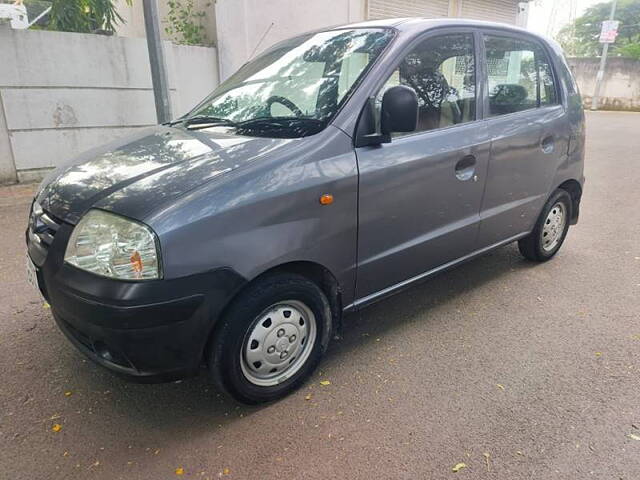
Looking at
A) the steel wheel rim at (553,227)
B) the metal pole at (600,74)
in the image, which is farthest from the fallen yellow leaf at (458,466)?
the metal pole at (600,74)

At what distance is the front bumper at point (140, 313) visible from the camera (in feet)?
6.25

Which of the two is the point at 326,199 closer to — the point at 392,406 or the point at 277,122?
the point at 277,122

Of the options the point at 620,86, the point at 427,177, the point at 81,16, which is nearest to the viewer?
the point at 427,177

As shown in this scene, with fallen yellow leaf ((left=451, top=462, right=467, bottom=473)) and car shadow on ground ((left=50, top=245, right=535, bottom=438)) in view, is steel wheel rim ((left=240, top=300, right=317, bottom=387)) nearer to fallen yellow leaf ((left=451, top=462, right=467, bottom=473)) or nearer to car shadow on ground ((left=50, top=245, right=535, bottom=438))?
car shadow on ground ((left=50, top=245, right=535, bottom=438))

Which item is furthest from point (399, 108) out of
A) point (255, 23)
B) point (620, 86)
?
point (620, 86)

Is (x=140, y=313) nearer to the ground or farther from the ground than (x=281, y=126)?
nearer to the ground

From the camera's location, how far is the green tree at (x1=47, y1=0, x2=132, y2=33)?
6336 mm

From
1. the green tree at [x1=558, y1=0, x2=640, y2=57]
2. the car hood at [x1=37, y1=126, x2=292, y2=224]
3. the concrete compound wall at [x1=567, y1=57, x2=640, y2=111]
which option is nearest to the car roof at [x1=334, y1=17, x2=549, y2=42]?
the car hood at [x1=37, y1=126, x2=292, y2=224]

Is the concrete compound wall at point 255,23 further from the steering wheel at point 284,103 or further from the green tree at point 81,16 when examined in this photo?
the steering wheel at point 284,103

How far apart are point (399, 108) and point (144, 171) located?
127cm

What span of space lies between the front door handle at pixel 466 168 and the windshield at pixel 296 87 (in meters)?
0.84

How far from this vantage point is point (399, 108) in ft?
7.82

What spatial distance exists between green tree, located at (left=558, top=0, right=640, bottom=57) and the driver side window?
33811mm

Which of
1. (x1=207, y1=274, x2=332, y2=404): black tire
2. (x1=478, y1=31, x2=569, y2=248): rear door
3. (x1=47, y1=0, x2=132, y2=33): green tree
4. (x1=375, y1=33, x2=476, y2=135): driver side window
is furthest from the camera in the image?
(x1=47, y1=0, x2=132, y2=33): green tree
